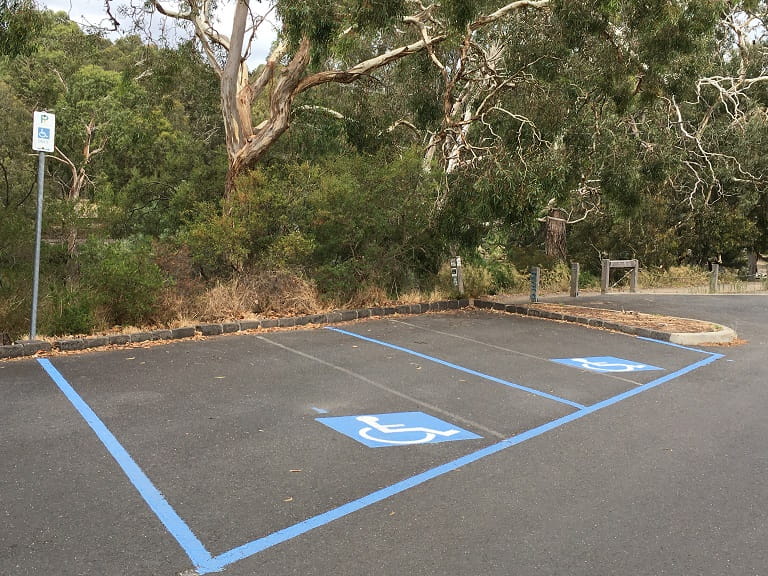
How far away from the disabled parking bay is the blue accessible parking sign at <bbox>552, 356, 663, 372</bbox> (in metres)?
0.07

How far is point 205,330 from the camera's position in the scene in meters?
10.8

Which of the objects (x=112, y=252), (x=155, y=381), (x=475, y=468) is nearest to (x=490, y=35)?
(x=112, y=252)

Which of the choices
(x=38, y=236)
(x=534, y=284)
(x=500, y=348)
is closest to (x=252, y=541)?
(x=38, y=236)

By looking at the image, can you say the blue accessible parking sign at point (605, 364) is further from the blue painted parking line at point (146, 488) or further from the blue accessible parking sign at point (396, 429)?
the blue painted parking line at point (146, 488)

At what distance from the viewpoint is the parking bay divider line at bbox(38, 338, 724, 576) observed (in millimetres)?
3955

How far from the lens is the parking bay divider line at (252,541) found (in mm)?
3955

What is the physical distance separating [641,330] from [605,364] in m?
3.05

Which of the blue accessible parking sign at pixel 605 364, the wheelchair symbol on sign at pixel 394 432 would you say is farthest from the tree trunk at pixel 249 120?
the wheelchair symbol on sign at pixel 394 432

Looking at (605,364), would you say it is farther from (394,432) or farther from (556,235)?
(556,235)

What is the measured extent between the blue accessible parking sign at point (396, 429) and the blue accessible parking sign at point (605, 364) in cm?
366

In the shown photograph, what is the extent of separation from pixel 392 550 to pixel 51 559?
76.3 inches

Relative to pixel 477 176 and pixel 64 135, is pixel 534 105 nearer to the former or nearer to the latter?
pixel 477 176

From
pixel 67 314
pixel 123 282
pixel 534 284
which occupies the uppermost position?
pixel 534 284

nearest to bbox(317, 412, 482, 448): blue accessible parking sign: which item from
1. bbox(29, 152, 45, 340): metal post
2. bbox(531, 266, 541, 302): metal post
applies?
bbox(29, 152, 45, 340): metal post
